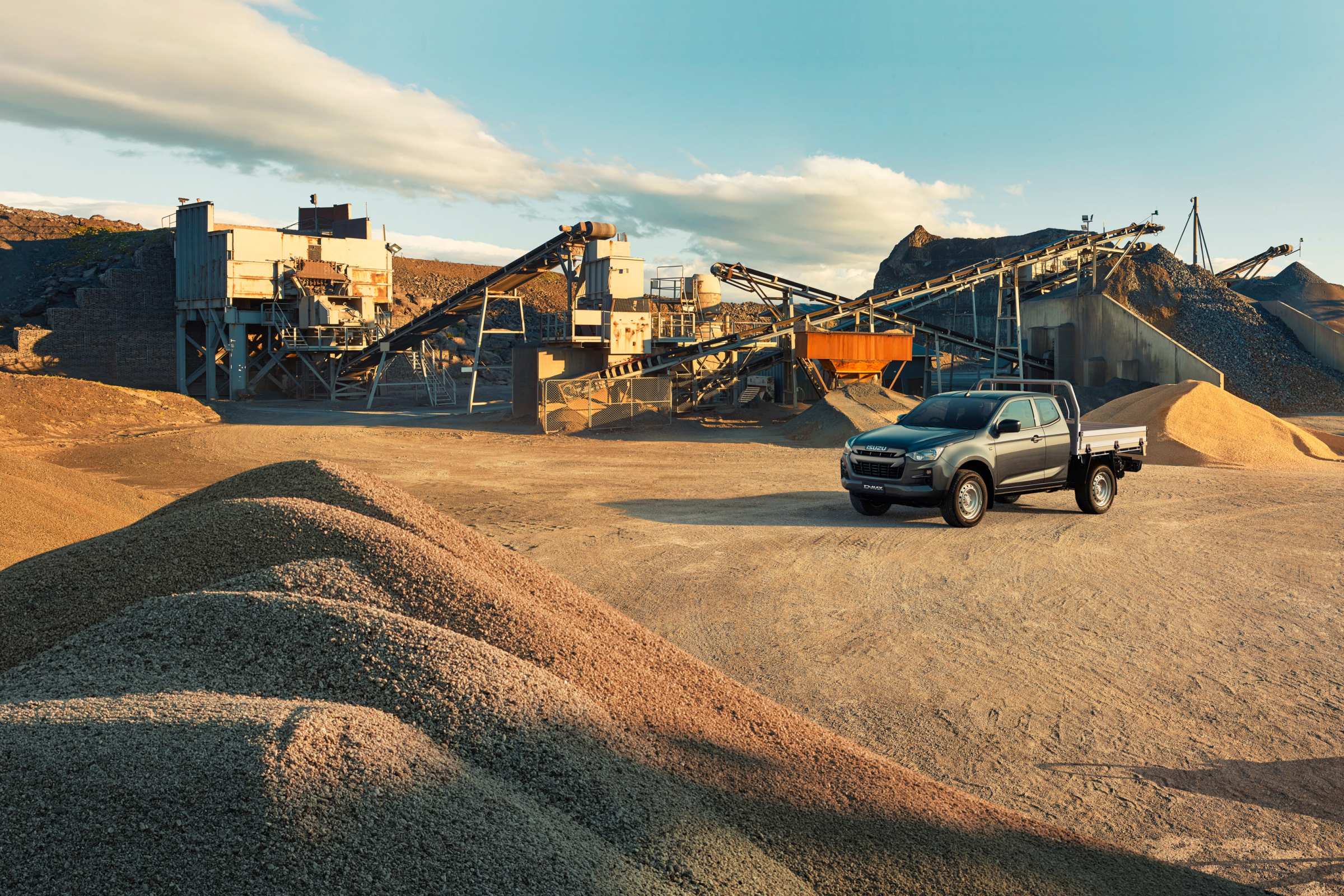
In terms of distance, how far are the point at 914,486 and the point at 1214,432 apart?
13.7 metres

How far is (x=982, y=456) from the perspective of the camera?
13461 millimetres

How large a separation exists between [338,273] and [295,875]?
45.1 meters

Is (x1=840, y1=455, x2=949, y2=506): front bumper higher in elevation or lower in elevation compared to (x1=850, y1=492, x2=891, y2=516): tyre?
higher

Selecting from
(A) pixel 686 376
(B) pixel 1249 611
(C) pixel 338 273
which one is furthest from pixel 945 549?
(C) pixel 338 273

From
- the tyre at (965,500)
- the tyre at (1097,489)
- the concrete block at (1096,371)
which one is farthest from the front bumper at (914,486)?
the concrete block at (1096,371)

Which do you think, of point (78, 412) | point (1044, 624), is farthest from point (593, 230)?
point (1044, 624)

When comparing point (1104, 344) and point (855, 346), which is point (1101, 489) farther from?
point (1104, 344)

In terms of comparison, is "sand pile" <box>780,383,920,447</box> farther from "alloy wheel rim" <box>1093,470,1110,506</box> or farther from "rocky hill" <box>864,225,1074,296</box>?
"rocky hill" <box>864,225,1074,296</box>

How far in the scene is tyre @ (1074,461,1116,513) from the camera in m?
14.4

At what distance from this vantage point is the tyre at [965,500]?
1314cm

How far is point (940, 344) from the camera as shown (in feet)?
131

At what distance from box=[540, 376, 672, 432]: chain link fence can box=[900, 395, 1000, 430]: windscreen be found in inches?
626

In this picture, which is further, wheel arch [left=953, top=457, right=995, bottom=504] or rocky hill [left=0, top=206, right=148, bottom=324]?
rocky hill [left=0, top=206, right=148, bottom=324]

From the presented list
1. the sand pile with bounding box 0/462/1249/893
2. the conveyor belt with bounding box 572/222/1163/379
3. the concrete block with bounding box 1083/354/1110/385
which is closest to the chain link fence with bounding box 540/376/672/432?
the conveyor belt with bounding box 572/222/1163/379
